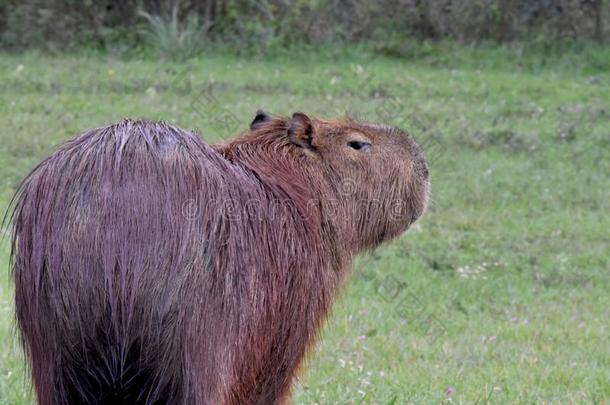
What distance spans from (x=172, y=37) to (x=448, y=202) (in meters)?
5.97

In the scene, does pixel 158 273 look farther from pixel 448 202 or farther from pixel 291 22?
pixel 291 22

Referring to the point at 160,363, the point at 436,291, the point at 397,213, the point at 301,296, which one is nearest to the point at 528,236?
the point at 436,291

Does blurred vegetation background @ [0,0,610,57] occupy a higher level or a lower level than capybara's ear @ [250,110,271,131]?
lower

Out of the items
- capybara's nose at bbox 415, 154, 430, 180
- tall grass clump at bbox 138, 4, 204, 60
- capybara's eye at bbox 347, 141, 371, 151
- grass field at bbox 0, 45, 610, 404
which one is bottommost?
tall grass clump at bbox 138, 4, 204, 60

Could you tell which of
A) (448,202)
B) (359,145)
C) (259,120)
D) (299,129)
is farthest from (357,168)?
(448,202)

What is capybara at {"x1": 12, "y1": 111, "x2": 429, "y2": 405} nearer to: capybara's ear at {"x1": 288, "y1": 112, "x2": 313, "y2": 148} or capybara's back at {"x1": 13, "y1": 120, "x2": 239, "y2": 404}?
capybara's back at {"x1": 13, "y1": 120, "x2": 239, "y2": 404}

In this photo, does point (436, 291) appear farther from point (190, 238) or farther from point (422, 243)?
point (190, 238)

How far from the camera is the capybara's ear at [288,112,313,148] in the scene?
3484 mm

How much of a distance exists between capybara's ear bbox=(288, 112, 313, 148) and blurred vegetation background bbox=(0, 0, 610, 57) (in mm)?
9810

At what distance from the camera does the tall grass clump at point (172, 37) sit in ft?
42.5

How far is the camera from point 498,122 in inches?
404

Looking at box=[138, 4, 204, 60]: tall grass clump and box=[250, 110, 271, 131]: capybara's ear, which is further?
box=[138, 4, 204, 60]: tall grass clump

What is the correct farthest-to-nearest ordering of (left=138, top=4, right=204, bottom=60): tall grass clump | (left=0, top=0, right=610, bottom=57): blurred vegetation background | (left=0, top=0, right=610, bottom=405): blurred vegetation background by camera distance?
(left=0, top=0, right=610, bottom=57): blurred vegetation background
(left=138, top=4, right=204, bottom=60): tall grass clump
(left=0, top=0, right=610, bottom=405): blurred vegetation background

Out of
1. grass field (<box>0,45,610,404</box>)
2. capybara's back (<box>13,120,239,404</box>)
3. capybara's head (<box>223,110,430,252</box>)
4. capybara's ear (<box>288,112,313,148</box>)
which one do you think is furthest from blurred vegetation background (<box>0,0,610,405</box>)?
capybara's ear (<box>288,112,313,148</box>)
